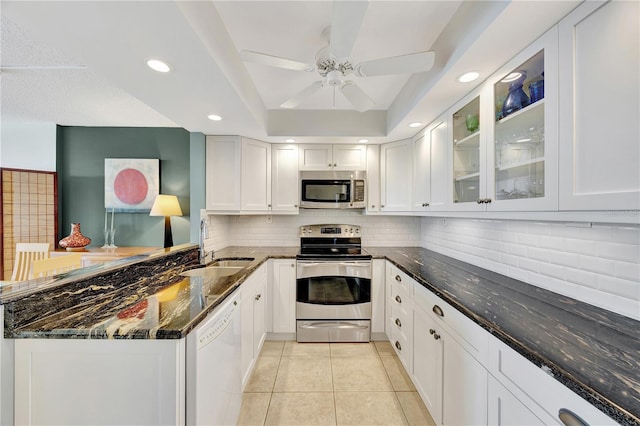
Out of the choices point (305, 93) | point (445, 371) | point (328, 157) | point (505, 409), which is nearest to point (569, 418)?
point (505, 409)

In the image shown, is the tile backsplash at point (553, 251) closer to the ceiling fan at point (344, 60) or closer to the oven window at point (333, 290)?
the oven window at point (333, 290)

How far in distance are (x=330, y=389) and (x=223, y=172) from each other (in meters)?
2.32

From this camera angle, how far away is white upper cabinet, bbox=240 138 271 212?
9.18 feet

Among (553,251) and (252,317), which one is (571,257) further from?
(252,317)

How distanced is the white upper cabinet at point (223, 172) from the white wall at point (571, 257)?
2401mm

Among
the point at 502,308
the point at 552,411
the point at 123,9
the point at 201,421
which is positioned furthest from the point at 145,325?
the point at 502,308

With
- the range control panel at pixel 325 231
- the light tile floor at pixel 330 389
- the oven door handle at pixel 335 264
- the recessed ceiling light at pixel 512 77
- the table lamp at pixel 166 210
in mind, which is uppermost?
the recessed ceiling light at pixel 512 77

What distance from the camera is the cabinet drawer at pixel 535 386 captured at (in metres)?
0.66

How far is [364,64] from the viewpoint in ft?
4.40

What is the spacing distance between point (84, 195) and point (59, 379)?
11.8ft

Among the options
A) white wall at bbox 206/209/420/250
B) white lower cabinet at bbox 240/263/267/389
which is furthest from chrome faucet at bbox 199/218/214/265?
white wall at bbox 206/209/420/250

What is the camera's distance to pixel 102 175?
3.56 m

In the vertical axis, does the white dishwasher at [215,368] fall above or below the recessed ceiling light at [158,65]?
below

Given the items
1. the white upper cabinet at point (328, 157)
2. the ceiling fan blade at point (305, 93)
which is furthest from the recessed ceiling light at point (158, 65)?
the white upper cabinet at point (328, 157)
